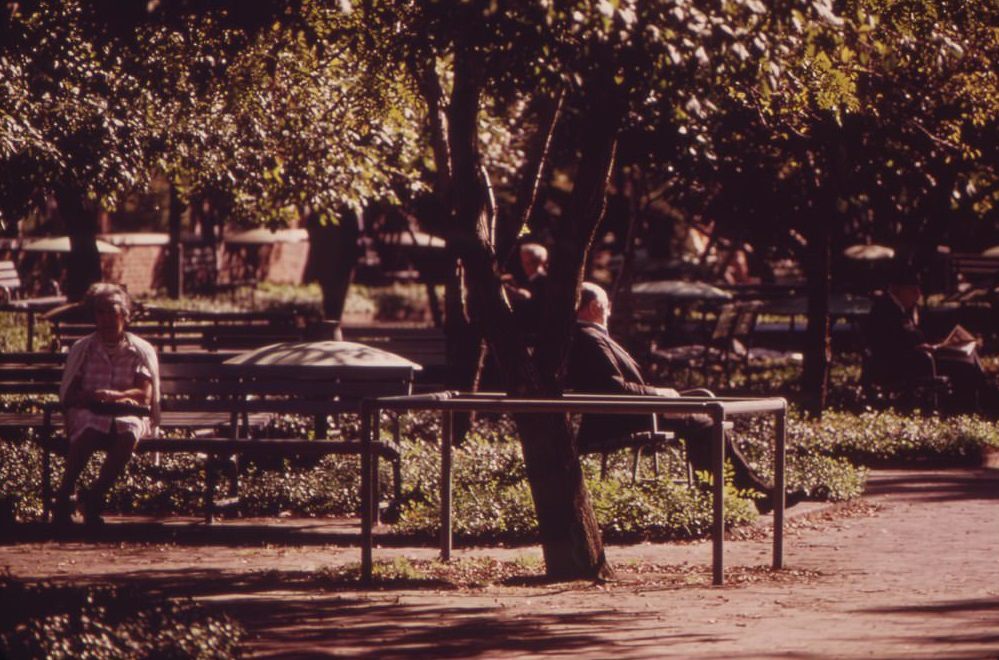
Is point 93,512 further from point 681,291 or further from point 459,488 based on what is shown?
point 681,291

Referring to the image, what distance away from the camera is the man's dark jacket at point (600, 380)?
11.1 metres

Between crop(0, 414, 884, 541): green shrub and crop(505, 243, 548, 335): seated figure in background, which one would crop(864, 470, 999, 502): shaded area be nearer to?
crop(0, 414, 884, 541): green shrub

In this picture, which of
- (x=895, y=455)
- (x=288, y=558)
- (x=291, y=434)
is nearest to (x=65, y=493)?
(x=288, y=558)

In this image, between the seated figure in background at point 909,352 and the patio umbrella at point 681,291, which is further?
the patio umbrella at point 681,291

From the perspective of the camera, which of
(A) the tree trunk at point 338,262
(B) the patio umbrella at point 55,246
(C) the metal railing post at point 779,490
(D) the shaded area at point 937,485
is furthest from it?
(B) the patio umbrella at point 55,246

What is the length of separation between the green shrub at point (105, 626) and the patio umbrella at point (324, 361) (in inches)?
219

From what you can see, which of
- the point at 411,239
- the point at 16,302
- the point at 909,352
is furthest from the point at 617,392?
the point at 411,239

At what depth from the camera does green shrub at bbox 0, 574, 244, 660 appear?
18.5ft

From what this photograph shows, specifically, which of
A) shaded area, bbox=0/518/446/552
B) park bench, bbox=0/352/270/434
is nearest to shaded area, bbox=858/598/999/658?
shaded area, bbox=0/518/446/552

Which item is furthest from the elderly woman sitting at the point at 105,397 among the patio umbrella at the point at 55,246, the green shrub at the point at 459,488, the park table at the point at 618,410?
the patio umbrella at the point at 55,246

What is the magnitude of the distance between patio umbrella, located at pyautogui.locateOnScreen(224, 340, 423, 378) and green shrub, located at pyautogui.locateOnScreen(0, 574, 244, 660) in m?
5.58

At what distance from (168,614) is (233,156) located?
10.1m

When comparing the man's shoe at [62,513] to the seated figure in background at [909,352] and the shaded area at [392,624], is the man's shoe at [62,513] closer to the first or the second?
the shaded area at [392,624]

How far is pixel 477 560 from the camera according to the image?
966cm
